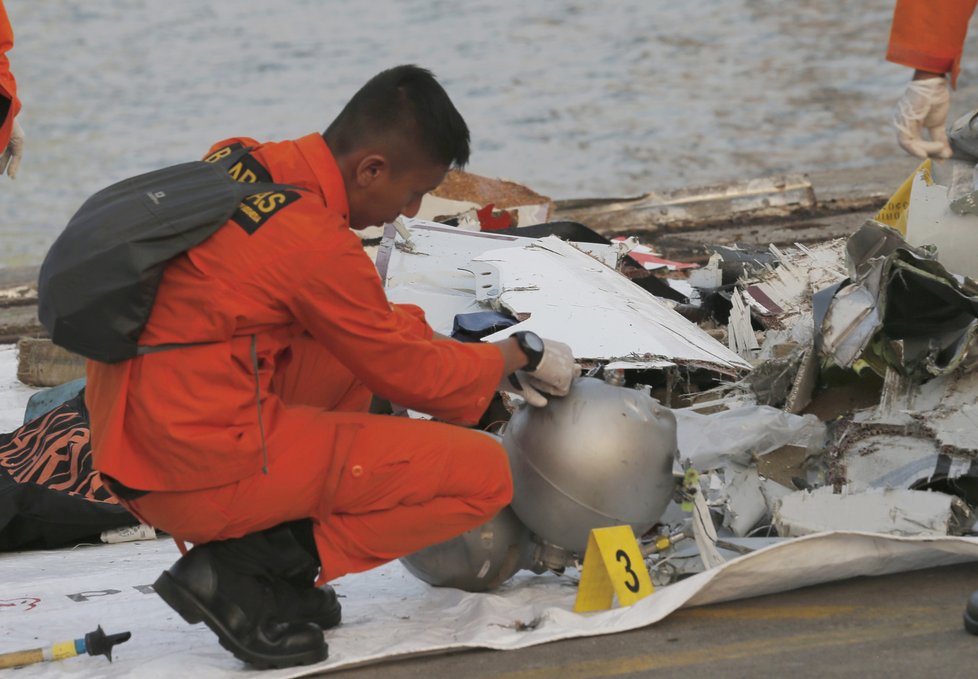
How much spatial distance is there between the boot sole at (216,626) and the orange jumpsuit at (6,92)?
181 centimetres

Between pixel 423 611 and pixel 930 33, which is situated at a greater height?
pixel 930 33

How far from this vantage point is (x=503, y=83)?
11945 millimetres

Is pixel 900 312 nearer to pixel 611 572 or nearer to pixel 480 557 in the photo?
pixel 611 572

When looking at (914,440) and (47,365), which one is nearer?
(914,440)

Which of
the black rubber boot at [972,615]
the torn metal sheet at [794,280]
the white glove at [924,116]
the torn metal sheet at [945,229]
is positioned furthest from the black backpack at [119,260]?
the torn metal sheet at [794,280]

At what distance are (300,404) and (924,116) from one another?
1.54 m

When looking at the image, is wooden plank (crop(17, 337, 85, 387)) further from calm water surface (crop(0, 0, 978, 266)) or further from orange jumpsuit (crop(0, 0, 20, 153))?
calm water surface (crop(0, 0, 978, 266))

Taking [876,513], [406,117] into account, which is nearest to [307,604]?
[406,117]

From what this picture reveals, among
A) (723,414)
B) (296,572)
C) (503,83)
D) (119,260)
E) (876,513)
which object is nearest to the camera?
(119,260)

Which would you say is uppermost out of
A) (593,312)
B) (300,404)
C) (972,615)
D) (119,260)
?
(119,260)

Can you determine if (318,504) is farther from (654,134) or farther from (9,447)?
(654,134)

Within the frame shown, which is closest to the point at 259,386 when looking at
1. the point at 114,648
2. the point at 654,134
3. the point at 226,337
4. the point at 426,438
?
the point at 226,337

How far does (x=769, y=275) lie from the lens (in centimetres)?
469

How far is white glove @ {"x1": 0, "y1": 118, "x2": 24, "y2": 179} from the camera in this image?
381cm
